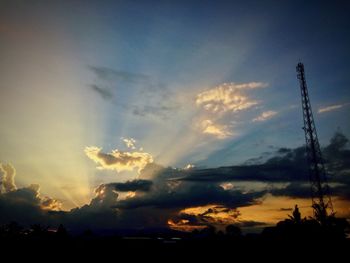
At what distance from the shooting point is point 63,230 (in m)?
92.6

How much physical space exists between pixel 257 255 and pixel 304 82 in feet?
119

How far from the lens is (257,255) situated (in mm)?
51750

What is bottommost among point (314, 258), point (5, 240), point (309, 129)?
point (314, 258)

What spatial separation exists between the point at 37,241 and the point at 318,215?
55013mm

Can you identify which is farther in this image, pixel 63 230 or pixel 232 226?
pixel 232 226

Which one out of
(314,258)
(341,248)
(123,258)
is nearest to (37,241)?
(123,258)

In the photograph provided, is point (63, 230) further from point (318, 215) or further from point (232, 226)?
point (232, 226)

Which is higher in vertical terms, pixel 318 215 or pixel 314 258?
pixel 318 215

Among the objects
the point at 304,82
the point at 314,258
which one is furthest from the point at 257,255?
the point at 304,82

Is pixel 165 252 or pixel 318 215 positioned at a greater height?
pixel 318 215

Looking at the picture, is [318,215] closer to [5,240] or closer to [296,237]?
[296,237]

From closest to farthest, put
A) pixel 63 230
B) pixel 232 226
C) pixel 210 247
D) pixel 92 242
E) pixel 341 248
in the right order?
pixel 341 248 → pixel 210 247 → pixel 92 242 → pixel 63 230 → pixel 232 226

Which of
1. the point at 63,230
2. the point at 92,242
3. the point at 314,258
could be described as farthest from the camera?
the point at 63,230

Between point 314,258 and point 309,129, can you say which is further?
point 309,129
